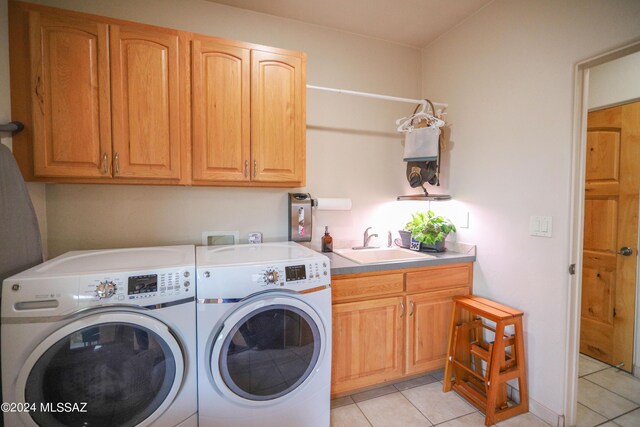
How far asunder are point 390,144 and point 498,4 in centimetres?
118

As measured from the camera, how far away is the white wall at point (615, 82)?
77.6 inches

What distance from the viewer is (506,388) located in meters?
1.81

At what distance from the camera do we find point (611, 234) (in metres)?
2.16

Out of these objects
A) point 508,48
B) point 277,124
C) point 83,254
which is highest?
point 508,48

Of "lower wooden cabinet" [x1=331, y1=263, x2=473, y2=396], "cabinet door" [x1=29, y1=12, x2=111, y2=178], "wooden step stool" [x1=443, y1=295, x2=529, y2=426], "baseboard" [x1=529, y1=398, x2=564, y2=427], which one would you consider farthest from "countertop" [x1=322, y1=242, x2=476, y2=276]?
"cabinet door" [x1=29, y1=12, x2=111, y2=178]

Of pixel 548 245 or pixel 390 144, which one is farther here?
pixel 390 144

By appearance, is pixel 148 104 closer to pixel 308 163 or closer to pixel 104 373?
pixel 308 163

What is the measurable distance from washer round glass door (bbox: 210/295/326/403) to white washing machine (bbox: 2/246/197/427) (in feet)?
0.52

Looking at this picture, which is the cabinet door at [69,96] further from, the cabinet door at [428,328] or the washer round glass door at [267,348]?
the cabinet door at [428,328]

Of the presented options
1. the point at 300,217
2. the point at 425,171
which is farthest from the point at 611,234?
the point at 300,217

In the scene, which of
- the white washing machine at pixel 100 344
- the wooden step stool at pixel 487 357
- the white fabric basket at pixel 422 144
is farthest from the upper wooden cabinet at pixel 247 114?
the wooden step stool at pixel 487 357

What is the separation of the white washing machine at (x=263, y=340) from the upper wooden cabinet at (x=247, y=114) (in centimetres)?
58

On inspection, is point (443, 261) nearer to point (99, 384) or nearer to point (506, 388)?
point (506, 388)

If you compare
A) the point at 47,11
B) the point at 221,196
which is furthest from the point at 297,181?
the point at 47,11
